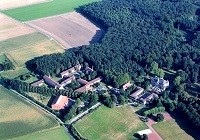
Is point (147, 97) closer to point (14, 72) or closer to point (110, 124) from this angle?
point (110, 124)

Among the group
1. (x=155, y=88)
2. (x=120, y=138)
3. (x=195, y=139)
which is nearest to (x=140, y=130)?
(x=120, y=138)

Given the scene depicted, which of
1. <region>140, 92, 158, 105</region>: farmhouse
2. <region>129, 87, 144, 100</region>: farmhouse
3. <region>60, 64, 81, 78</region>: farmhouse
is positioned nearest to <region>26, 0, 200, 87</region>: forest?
<region>60, 64, 81, 78</region>: farmhouse

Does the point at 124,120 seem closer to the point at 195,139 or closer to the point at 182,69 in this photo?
the point at 195,139

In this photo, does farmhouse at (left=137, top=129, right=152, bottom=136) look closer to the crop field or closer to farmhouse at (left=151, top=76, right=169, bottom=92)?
the crop field

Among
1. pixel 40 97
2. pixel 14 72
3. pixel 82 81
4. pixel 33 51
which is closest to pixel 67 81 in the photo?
pixel 82 81

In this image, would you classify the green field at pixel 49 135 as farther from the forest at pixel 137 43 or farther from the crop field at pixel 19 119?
the forest at pixel 137 43

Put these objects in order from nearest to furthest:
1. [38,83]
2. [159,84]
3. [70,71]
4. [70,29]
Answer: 1. [159,84]
2. [38,83]
3. [70,71]
4. [70,29]
